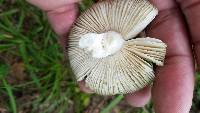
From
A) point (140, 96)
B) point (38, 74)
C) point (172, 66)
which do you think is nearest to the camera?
point (172, 66)

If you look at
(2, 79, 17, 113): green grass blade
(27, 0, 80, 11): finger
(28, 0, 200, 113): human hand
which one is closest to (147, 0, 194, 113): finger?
(28, 0, 200, 113): human hand

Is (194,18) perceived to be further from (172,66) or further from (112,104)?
(112,104)

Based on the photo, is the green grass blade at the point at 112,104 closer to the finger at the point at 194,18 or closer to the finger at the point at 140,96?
the finger at the point at 140,96

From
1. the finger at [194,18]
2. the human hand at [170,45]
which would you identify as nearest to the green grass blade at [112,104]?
the human hand at [170,45]

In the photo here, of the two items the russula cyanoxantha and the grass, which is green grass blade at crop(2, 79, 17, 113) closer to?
the grass

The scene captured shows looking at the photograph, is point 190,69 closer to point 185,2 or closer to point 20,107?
point 185,2

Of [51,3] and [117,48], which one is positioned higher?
[51,3]

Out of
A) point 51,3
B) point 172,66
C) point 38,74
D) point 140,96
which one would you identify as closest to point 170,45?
point 172,66
